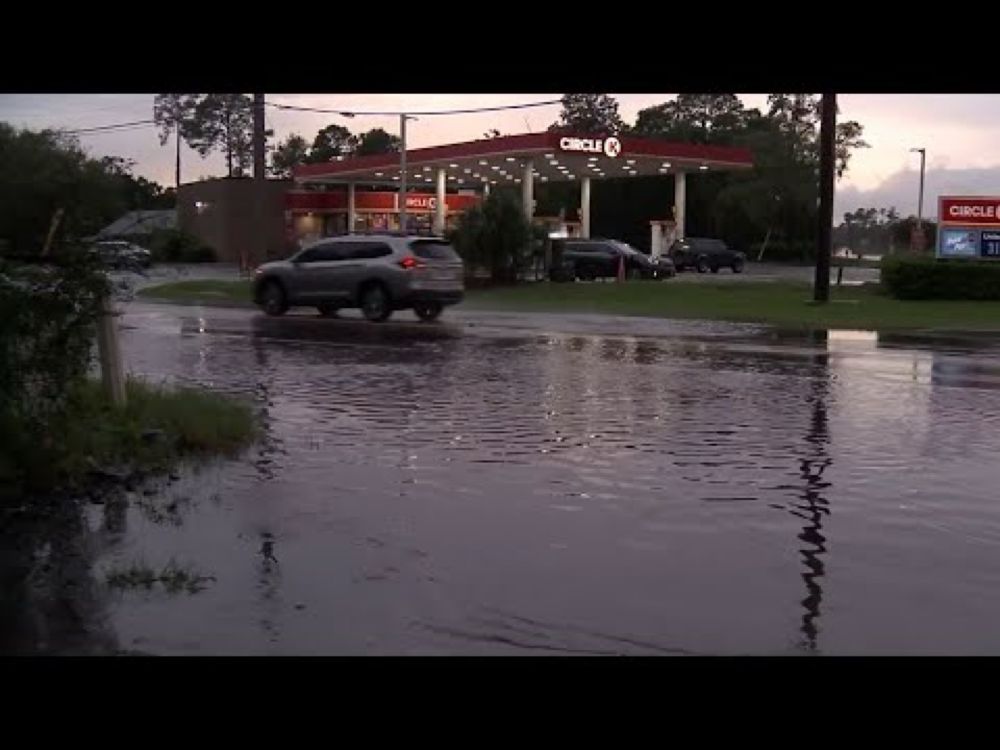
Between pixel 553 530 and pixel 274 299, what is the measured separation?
20750mm

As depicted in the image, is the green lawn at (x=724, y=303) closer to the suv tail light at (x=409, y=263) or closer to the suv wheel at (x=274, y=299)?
the suv wheel at (x=274, y=299)

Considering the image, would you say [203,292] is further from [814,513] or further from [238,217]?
[238,217]

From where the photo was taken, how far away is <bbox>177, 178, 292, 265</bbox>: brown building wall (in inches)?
2840

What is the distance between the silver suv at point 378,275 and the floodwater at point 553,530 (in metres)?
9.91

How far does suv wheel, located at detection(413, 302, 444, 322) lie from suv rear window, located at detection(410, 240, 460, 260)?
3.33 feet

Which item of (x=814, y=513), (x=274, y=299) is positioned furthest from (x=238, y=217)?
(x=814, y=513)

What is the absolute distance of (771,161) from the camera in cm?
7919

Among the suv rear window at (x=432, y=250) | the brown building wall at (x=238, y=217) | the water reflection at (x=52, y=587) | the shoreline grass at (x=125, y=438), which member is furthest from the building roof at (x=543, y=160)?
the water reflection at (x=52, y=587)

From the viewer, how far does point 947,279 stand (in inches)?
1339

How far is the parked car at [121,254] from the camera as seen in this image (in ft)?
27.8

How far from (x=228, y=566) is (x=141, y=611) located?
0.89 meters

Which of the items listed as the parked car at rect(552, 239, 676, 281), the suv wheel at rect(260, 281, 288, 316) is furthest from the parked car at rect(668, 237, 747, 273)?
the suv wheel at rect(260, 281, 288, 316)
